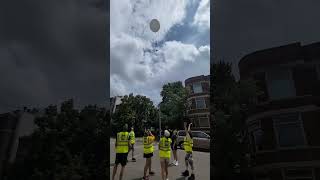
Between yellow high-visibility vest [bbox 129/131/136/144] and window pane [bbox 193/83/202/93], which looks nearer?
window pane [bbox 193/83/202/93]

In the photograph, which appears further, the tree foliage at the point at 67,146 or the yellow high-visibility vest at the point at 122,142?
the yellow high-visibility vest at the point at 122,142

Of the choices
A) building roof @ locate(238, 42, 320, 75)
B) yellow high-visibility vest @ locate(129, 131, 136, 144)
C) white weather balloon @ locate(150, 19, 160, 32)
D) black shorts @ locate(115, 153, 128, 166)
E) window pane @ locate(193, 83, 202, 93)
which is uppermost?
white weather balloon @ locate(150, 19, 160, 32)

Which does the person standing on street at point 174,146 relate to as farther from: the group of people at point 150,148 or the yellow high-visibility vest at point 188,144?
the yellow high-visibility vest at point 188,144

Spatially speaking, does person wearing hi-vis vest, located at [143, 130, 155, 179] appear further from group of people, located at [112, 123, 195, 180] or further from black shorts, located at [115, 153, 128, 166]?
black shorts, located at [115, 153, 128, 166]

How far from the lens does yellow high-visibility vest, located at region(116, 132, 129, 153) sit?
599 centimetres

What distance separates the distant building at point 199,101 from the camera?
6027 mm

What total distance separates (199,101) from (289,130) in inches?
50.5

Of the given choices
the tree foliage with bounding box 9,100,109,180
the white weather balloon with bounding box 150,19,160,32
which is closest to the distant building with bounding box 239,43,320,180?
the white weather balloon with bounding box 150,19,160,32

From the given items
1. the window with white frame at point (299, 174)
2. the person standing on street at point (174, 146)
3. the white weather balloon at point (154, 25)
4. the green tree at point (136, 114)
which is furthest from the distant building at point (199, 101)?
the window with white frame at point (299, 174)

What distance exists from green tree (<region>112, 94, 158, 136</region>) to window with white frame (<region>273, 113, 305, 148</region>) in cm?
168

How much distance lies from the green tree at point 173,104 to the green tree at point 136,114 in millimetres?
159

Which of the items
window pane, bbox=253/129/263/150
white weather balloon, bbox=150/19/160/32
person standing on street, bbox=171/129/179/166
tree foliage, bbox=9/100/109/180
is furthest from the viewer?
person standing on street, bbox=171/129/179/166

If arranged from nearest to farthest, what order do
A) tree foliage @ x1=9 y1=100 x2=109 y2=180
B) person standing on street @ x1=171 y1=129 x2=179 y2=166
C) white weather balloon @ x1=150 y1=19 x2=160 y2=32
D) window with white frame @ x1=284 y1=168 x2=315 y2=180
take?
window with white frame @ x1=284 y1=168 x2=315 y2=180, tree foliage @ x1=9 y1=100 x2=109 y2=180, white weather balloon @ x1=150 y1=19 x2=160 y2=32, person standing on street @ x1=171 y1=129 x2=179 y2=166

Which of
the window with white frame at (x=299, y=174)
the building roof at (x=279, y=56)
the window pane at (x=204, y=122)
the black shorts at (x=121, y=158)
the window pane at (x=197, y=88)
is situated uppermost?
the building roof at (x=279, y=56)
